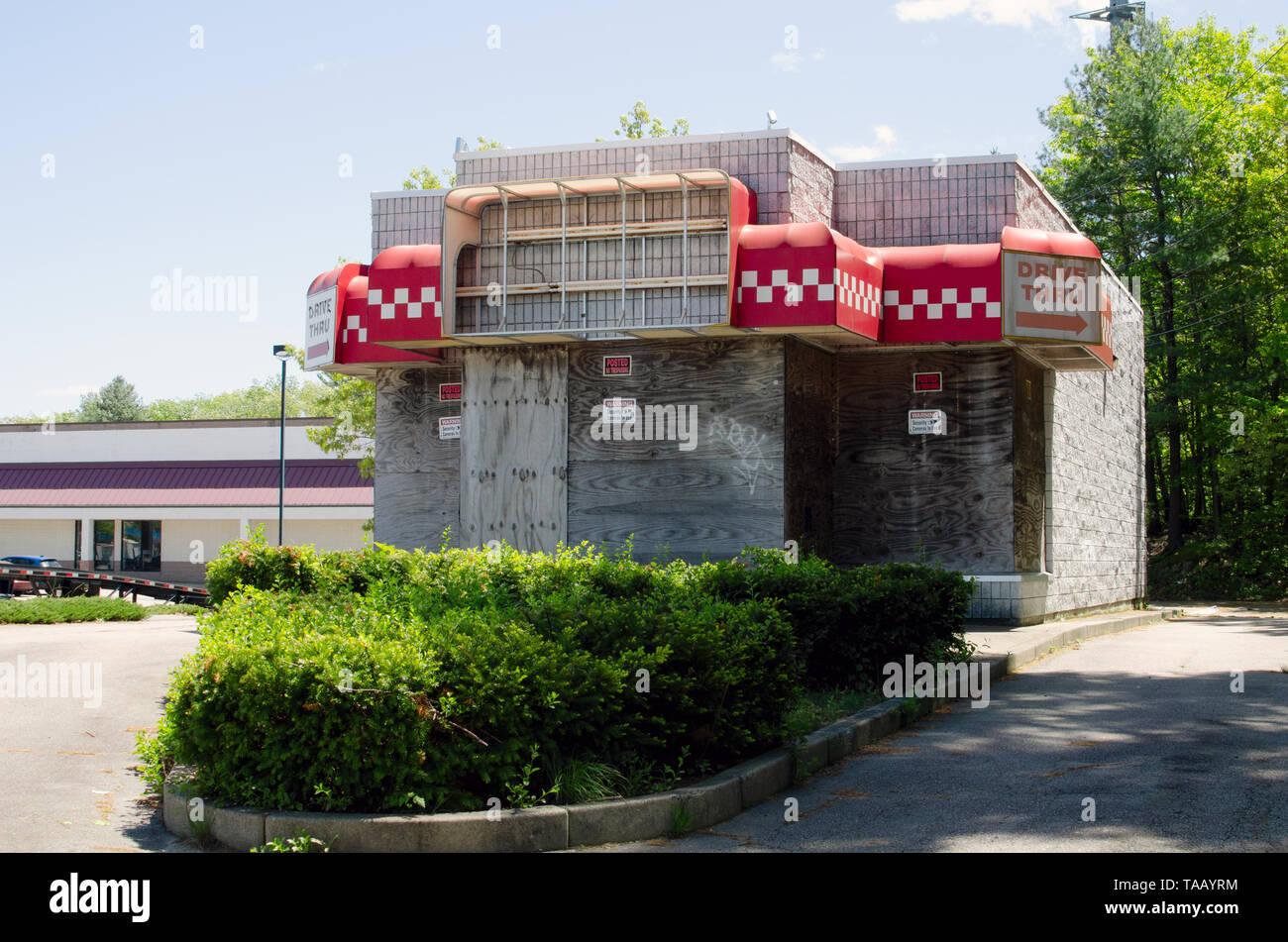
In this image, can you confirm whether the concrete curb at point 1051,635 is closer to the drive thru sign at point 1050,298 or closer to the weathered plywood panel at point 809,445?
the weathered plywood panel at point 809,445

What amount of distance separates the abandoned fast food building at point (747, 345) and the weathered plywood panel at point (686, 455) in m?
0.03

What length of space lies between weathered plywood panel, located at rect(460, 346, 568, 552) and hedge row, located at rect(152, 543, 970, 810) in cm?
672

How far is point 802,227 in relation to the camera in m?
13.7

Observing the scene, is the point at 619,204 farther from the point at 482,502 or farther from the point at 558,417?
the point at 482,502

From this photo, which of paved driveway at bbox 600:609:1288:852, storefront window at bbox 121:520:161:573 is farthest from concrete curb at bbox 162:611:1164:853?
storefront window at bbox 121:520:161:573

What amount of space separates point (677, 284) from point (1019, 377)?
5.16 metres

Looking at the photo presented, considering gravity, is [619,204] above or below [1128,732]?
above

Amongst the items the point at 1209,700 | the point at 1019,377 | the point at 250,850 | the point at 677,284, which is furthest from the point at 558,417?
the point at 250,850

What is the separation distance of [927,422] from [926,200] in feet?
9.93

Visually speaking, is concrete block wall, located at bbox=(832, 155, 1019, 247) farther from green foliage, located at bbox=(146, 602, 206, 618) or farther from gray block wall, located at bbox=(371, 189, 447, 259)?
green foliage, located at bbox=(146, 602, 206, 618)

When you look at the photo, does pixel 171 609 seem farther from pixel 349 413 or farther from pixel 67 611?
pixel 349 413

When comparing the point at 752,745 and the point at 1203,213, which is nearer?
the point at 752,745

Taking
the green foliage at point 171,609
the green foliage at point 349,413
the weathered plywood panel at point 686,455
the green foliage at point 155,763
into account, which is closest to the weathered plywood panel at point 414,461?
the weathered plywood panel at point 686,455

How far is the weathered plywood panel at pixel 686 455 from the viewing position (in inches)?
575
